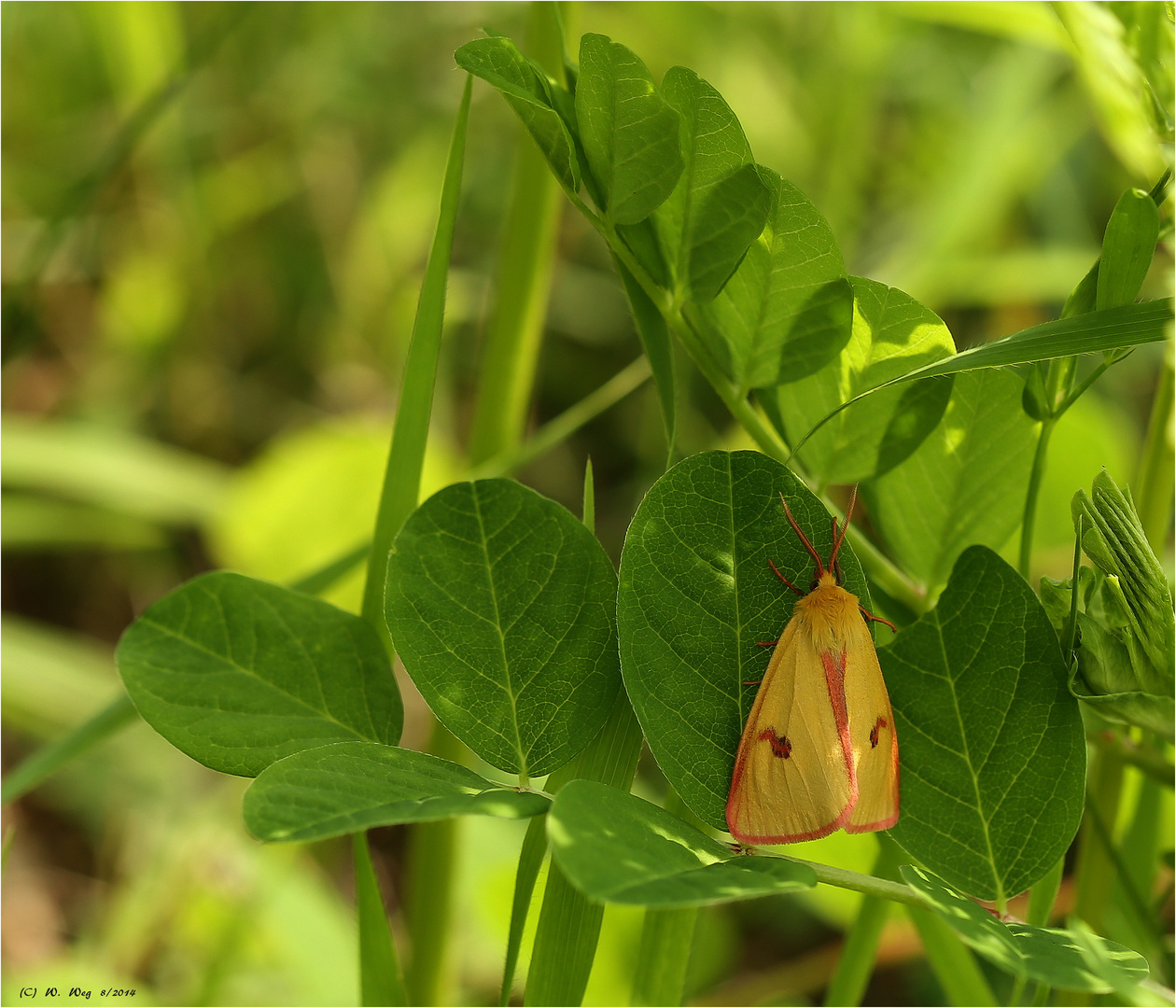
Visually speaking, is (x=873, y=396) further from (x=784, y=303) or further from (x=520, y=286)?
(x=520, y=286)

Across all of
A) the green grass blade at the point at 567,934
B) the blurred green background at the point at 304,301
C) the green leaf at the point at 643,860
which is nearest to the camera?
the green leaf at the point at 643,860

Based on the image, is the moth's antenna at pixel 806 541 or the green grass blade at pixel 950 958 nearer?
the moth's antenna at pixel 806 541

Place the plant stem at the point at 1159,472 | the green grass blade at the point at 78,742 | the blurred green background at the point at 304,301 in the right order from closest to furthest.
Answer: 1. the plant stem at the point at 1159,472
2. the green grass blade at the point at 78,742
3. the blurred green background at the point at 304,301

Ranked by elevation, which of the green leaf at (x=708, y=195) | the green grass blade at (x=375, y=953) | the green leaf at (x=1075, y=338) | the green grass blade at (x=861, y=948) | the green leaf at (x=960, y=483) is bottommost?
the green grass blade at (x=375, y=953)

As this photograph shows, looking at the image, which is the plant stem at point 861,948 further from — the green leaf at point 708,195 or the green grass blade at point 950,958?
the green leaf at point 708,195

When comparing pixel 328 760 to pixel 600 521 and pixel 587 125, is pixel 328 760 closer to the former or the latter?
pixel 587 125

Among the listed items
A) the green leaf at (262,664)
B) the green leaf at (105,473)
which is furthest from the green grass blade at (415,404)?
the green leaf at (105,473)
